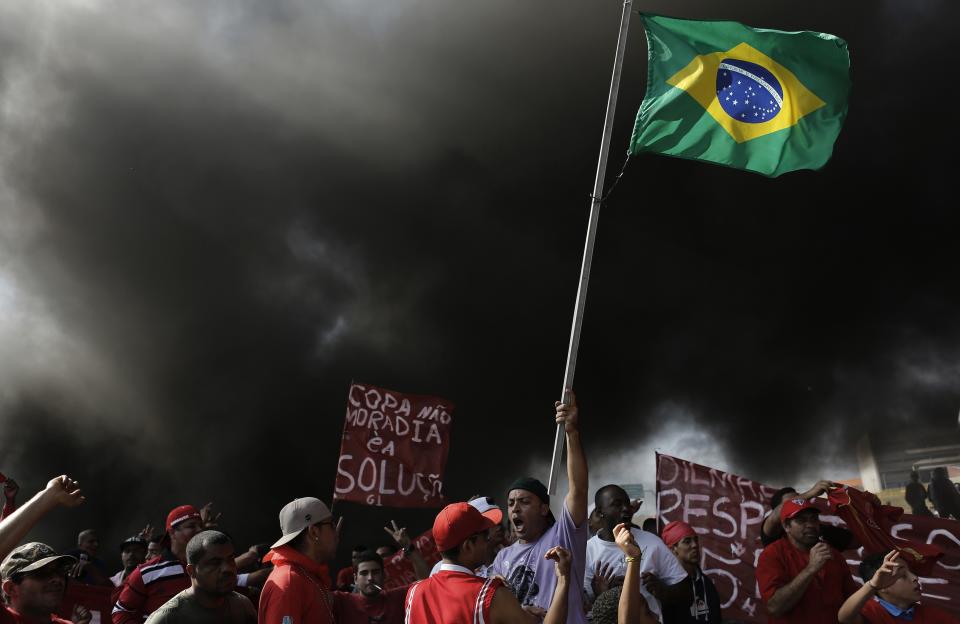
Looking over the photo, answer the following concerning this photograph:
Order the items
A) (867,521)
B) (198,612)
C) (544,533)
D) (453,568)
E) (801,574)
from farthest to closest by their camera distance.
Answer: (867,521) < (801,574) < (544,533) < (198,612) < (453,568)

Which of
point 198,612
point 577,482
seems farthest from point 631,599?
point 198,612

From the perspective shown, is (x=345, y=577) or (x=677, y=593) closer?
(x=677, y=593)

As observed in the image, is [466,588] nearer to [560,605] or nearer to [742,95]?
[560,605]

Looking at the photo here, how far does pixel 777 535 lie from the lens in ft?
18.9

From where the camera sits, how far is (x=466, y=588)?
3164 millimetres

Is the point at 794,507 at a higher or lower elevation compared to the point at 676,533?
higher

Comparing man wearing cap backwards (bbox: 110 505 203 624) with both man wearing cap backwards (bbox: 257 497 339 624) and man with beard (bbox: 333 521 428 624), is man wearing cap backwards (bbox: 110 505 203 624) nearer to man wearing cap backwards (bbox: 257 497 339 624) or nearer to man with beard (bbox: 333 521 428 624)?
man with beard (bbox: 333 521 428 624)

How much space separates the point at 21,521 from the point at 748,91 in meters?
6.19

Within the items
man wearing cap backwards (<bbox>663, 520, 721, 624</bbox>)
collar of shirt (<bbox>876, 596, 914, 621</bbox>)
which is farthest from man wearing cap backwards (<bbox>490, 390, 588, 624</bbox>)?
collar of shirt (<bbox>876, 596, 914, 621</bbox>)

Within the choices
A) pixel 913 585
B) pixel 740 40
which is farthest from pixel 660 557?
pixel 740 40

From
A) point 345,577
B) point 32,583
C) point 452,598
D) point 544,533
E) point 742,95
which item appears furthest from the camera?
point 345,577

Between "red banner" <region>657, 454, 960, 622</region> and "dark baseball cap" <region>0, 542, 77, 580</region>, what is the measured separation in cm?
573

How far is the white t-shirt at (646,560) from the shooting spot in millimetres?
5090

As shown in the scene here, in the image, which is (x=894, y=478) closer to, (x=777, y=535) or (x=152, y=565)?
(x=777, y=535)
